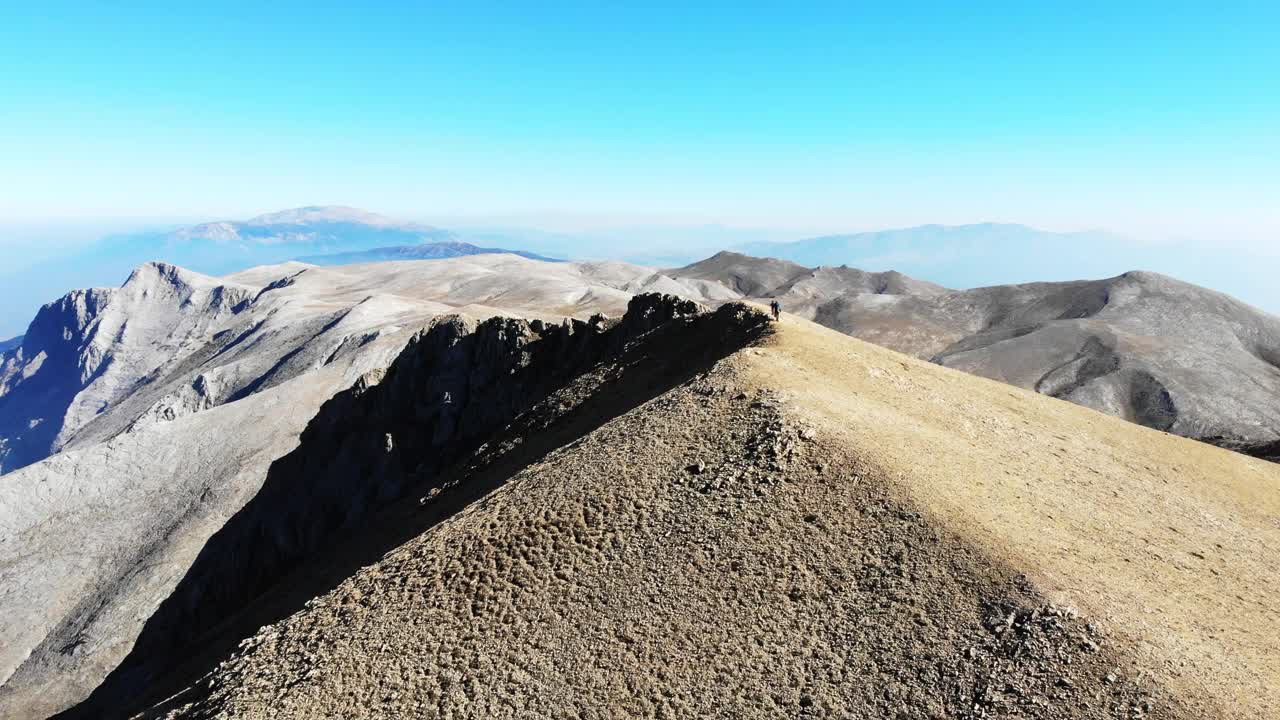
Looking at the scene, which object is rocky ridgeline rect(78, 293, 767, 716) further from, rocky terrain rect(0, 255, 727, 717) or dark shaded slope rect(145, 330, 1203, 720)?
dark shaded slope rect(145, 330, 1203, 720)

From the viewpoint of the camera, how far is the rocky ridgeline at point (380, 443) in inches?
1827

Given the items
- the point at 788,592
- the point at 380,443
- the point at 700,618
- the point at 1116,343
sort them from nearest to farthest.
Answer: the point at 700,618
the point at 788,592
the point at 380,443
the point at 1116,343

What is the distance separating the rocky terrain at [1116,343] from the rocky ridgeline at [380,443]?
188 ft

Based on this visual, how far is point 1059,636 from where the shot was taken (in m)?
14.9

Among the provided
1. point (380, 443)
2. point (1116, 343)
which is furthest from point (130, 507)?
point (1116, 343)

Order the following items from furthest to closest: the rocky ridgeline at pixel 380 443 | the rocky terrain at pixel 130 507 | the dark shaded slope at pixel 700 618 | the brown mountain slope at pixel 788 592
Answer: the rocky terrain at pixel 130 507
the rocky ridgeline at pixel 380 443
the brown mountain slope at pixel 788 592
the dark shaded slope at pixel 700 618

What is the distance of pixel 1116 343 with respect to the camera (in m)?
118

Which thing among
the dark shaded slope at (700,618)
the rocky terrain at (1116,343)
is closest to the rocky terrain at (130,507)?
the dark shaded slope at (700,618)

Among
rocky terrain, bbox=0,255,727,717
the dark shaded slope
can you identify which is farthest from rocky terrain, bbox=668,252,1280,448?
rocky terrain, bbox=0,255,727,717

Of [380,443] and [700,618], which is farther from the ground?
[700,618]

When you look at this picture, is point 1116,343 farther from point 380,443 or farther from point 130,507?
point 130,507

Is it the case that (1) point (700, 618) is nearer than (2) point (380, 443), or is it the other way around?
(1) point (700, 618)

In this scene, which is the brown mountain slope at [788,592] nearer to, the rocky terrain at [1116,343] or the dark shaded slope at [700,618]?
the dark shaded slope at [700,618]

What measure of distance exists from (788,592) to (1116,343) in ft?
428
